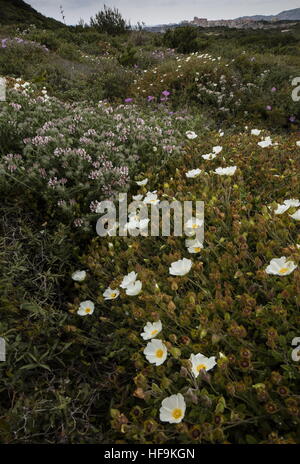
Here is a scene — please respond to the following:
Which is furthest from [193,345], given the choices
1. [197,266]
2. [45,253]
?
[45,253]

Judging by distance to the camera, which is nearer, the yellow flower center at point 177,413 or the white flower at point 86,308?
the yellow flower center at point 177,413

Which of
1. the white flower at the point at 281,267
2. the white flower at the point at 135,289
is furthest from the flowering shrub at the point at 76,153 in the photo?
the white flower at the point at 281,267

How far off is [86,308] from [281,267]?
1.06 metres

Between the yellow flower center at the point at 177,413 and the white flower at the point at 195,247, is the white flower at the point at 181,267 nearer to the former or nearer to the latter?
the white flower at the point at 195,247

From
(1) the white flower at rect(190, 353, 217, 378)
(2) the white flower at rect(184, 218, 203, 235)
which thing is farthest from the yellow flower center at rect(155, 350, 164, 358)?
(2) the white flower at rect(184, 218, 203, 235)

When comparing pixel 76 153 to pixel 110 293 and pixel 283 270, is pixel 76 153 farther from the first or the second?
pixel 283 270

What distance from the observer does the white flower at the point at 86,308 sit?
6.59 feet

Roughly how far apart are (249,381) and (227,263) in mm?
647

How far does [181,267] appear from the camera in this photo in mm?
1875

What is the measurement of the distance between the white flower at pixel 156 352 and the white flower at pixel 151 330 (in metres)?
0.05

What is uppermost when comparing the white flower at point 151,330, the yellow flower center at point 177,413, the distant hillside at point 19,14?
the distant hillside at point 19,14

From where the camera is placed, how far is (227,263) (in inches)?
74.9

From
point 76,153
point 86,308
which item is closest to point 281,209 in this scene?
point 86,308
